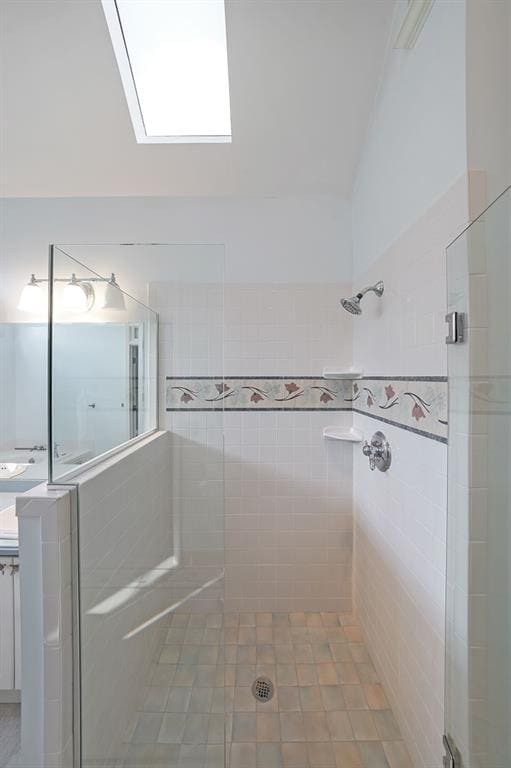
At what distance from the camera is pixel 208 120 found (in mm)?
1923

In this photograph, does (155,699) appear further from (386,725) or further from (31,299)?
(31,299)

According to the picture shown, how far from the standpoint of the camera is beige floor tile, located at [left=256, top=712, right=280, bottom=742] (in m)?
1.37

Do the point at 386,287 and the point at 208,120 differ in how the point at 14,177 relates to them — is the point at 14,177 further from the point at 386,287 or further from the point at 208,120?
the point at 386,287

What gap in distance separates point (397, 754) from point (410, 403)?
1255 millimetres

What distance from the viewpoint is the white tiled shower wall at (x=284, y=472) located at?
2.11 metres

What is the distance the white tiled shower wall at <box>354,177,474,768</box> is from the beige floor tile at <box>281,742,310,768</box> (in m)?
0.38

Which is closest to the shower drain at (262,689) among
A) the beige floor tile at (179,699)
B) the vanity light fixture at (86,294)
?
the beige floor tile at (179,699)

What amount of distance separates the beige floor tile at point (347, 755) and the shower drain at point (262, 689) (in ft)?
1.01

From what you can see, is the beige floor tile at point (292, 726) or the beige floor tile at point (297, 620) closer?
the beige floor tile at point (292, 726)

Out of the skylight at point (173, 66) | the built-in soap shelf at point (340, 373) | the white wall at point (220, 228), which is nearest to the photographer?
Answer: the skylight at point (173, 66)

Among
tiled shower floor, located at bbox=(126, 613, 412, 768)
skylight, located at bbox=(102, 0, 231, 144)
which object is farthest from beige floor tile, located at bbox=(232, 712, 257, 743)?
skylight, located at bbox=(102, 0, 231, 144)

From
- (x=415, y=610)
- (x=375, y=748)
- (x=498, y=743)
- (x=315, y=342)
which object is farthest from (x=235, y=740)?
(x=315, y=342)

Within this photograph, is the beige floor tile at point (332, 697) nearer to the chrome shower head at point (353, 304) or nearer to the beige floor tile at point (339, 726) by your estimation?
the beige floor tile at point (339, 726)

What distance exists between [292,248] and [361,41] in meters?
0.90
